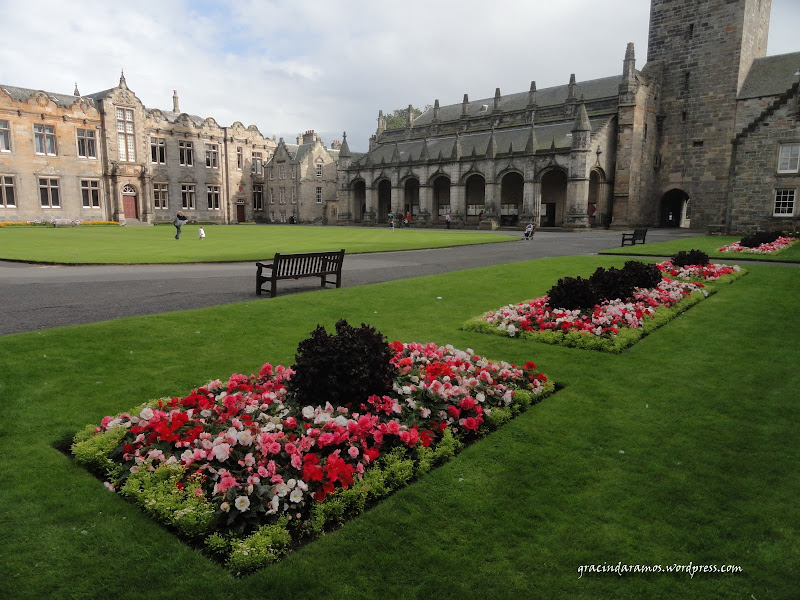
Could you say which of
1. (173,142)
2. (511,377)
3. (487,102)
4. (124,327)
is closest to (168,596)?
(511,377)

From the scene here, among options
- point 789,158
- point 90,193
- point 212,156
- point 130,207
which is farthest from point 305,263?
point 212,156

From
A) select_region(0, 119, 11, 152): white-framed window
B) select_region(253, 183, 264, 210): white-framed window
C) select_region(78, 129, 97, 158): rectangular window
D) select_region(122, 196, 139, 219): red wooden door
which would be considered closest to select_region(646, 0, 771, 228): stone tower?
select_region(253, 183, 264, 210): white-framed window

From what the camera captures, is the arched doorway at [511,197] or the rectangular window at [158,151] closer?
the arched doorway at [511,197]

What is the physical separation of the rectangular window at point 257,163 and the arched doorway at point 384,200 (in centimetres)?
1812

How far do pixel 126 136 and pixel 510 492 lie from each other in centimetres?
6443

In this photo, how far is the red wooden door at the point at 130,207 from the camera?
5769 centimetres

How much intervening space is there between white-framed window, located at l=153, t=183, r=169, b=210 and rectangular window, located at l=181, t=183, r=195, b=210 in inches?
75.2

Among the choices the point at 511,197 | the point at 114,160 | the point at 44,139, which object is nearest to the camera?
the point at 44,139

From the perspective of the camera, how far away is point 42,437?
521 centimetres

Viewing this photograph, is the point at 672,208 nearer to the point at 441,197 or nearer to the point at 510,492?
the point at 441,197

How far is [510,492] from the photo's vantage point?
14.2ft

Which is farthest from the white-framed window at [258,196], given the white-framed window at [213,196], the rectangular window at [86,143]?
the rectangular window at [86,143]

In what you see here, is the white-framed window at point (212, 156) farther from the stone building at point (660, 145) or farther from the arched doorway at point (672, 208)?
the arched doorway at point (672, 208)

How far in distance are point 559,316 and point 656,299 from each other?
297 centimetres
